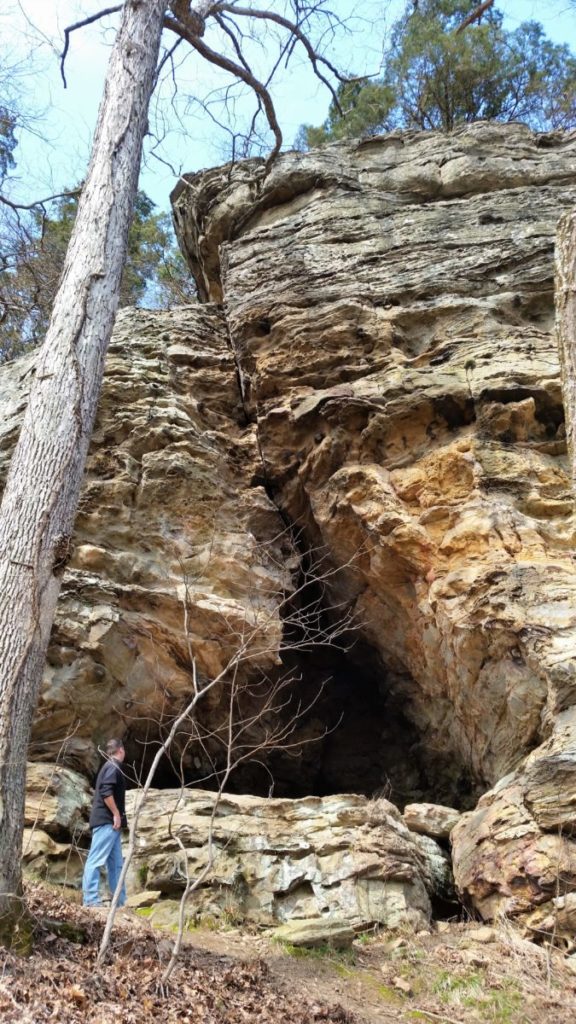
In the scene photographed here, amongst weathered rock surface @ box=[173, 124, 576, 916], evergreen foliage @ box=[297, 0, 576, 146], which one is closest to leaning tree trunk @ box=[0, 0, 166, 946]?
weathered rock surface @ box=[173, 124, 576, 916]

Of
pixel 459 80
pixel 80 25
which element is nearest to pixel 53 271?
pixel 80 25

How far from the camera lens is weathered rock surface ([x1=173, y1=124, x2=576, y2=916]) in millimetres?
7445

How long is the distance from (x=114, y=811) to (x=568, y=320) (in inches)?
203

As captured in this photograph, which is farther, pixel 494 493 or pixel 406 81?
pixel 406 81

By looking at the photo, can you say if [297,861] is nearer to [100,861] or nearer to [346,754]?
[100,861]

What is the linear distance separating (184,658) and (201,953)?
4.10 meters

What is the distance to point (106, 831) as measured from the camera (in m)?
6.54

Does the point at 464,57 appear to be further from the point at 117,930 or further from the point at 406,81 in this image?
the point at 117,930

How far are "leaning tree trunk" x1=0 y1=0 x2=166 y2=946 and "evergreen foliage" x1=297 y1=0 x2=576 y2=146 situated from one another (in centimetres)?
977

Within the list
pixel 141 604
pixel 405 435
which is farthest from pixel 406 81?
pixel 141 604

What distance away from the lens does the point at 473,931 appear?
6.41 meters

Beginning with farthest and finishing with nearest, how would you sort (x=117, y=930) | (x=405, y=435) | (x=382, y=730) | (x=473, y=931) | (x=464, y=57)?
(x=464, y=57), (x=382, y=730), (x=405, y=435), (x=473, y=931), (x=117, y=930)

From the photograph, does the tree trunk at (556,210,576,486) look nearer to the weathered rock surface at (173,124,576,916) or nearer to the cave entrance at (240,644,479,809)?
the weathered rock surface at (173,124,576,916)

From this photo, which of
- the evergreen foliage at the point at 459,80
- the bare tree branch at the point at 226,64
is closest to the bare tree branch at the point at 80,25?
the bare tree branch at the point at 226,64
